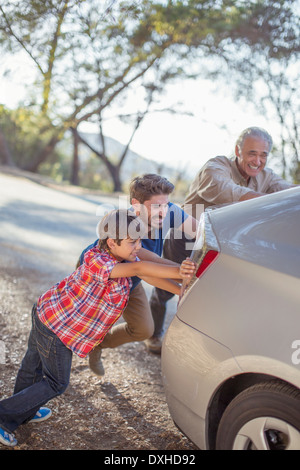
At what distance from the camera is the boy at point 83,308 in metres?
2.57

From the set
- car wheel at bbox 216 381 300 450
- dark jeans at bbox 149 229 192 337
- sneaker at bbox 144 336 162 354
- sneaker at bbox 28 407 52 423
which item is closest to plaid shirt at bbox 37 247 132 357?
sneaker at bbox 28 407 52 423

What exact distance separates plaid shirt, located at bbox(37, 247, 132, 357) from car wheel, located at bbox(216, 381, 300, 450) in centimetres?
86

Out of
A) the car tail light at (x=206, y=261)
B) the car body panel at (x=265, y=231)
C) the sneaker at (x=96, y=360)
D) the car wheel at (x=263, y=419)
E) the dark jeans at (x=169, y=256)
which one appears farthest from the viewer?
the dark jeans at (x=169, y=256)

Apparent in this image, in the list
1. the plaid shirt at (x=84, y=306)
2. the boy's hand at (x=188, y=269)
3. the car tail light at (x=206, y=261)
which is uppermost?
the car tail light at (x=206, y=261)

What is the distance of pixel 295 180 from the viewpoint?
15.4 m

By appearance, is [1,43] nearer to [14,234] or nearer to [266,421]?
[14,234]

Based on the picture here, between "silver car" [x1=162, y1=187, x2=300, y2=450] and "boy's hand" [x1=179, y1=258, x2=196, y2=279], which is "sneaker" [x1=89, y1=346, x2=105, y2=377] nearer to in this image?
"silver car" [x1=162, y1=187, x2=300, y2=450]

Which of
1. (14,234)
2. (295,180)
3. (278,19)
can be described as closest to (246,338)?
(14,234)

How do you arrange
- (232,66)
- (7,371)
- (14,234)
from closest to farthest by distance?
(7,371), (14,234), (232,66)

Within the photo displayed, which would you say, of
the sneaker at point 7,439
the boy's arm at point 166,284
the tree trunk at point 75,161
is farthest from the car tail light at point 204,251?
the tree trunk at point 75,161

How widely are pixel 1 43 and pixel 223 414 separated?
24.1 feet

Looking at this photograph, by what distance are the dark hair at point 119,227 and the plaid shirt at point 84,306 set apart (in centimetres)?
11

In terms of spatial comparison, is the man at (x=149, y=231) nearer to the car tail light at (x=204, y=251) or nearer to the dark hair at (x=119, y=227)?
the dark hair at (x=119, y=227)

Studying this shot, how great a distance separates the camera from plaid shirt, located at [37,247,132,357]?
2598 millimetres
